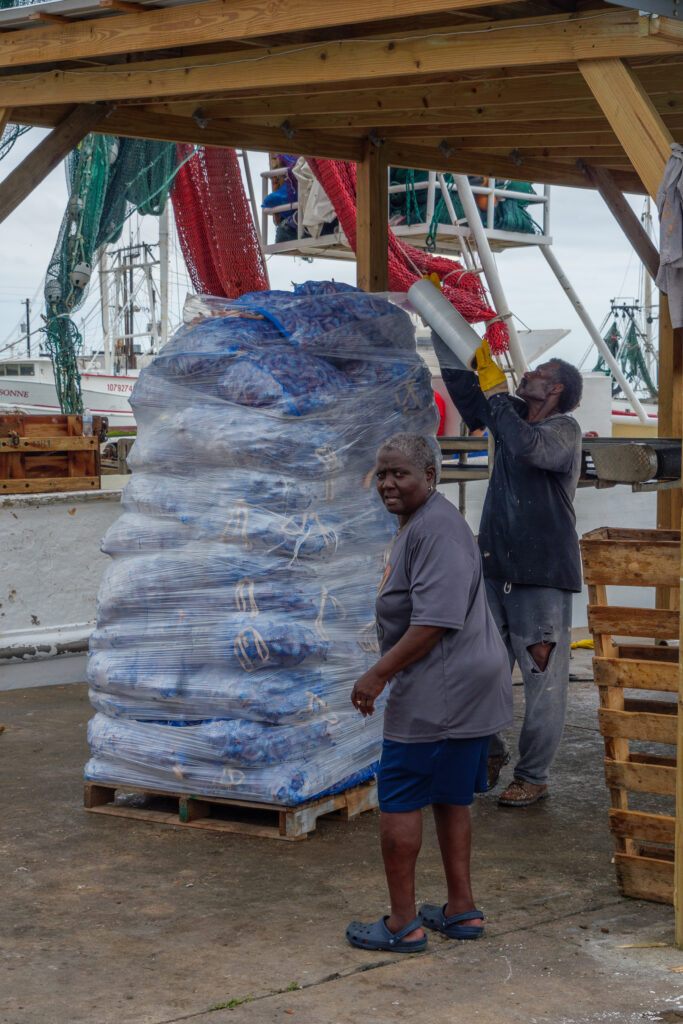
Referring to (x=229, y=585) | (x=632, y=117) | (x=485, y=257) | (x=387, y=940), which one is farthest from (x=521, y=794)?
(x=485, y=257)

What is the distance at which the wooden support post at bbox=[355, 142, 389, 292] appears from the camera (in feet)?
25.6

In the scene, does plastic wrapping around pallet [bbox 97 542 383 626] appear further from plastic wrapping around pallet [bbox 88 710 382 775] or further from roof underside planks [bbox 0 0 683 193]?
roof underside planks [bbox 0 0 683 193]

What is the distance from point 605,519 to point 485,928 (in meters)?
7.98

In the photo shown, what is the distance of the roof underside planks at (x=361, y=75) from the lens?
4.49 m

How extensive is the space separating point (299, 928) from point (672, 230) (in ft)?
8.91

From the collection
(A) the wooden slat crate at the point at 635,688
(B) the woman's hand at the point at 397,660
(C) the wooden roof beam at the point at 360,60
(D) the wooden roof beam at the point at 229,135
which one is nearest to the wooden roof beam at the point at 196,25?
(C) the wooden roof beam at the point at 360,60

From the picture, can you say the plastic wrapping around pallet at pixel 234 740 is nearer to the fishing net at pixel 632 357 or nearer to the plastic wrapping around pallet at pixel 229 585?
the plastic wrapping around pallet at pixel 229 585

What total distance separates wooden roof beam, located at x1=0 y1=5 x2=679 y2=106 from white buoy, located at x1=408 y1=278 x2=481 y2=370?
3.40 ft

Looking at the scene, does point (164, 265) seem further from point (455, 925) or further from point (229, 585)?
point (455, 925)

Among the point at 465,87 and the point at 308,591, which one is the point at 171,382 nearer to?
the point at 308,591

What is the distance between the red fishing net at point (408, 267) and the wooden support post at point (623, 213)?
5.05 feet

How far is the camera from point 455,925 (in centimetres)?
418

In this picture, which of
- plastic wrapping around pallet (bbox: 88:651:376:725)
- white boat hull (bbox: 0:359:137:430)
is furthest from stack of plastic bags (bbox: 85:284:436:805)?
white boat hull (bbox: 0:359:137:430)

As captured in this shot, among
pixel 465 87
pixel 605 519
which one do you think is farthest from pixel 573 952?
pixel 605 519
